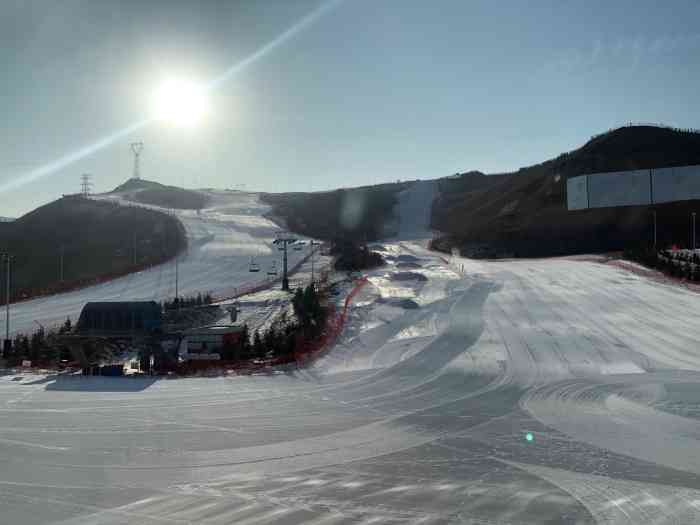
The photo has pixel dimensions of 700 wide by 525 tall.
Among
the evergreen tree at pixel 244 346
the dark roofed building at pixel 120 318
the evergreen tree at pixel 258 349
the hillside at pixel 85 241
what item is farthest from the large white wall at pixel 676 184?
the dark roofed building at pixel 120 318

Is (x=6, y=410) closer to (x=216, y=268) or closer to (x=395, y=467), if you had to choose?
(x=395, y=467)

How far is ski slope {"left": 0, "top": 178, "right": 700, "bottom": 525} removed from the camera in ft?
30.7

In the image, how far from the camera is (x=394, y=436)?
13.3 metres

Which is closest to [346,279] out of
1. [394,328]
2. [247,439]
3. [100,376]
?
[394,328]

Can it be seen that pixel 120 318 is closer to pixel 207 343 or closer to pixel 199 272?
pixel 207 343

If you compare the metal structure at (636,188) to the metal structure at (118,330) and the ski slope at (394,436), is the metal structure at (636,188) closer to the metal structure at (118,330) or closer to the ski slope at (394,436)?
the ski slope at (394,436)

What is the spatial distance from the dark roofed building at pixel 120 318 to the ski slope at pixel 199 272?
10.7 meters

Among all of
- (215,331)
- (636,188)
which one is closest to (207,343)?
(215,331)

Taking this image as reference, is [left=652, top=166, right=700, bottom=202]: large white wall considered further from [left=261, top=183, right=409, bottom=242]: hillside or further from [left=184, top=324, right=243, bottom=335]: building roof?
[left=184, top=324, right=243, bottom=335]: building roof

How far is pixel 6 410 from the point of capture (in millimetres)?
15812

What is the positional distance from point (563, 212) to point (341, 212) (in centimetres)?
4315

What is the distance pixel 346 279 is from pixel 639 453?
29406mm

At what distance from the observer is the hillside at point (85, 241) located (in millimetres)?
65438

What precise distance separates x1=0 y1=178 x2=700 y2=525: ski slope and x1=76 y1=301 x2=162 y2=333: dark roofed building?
4486 mm
